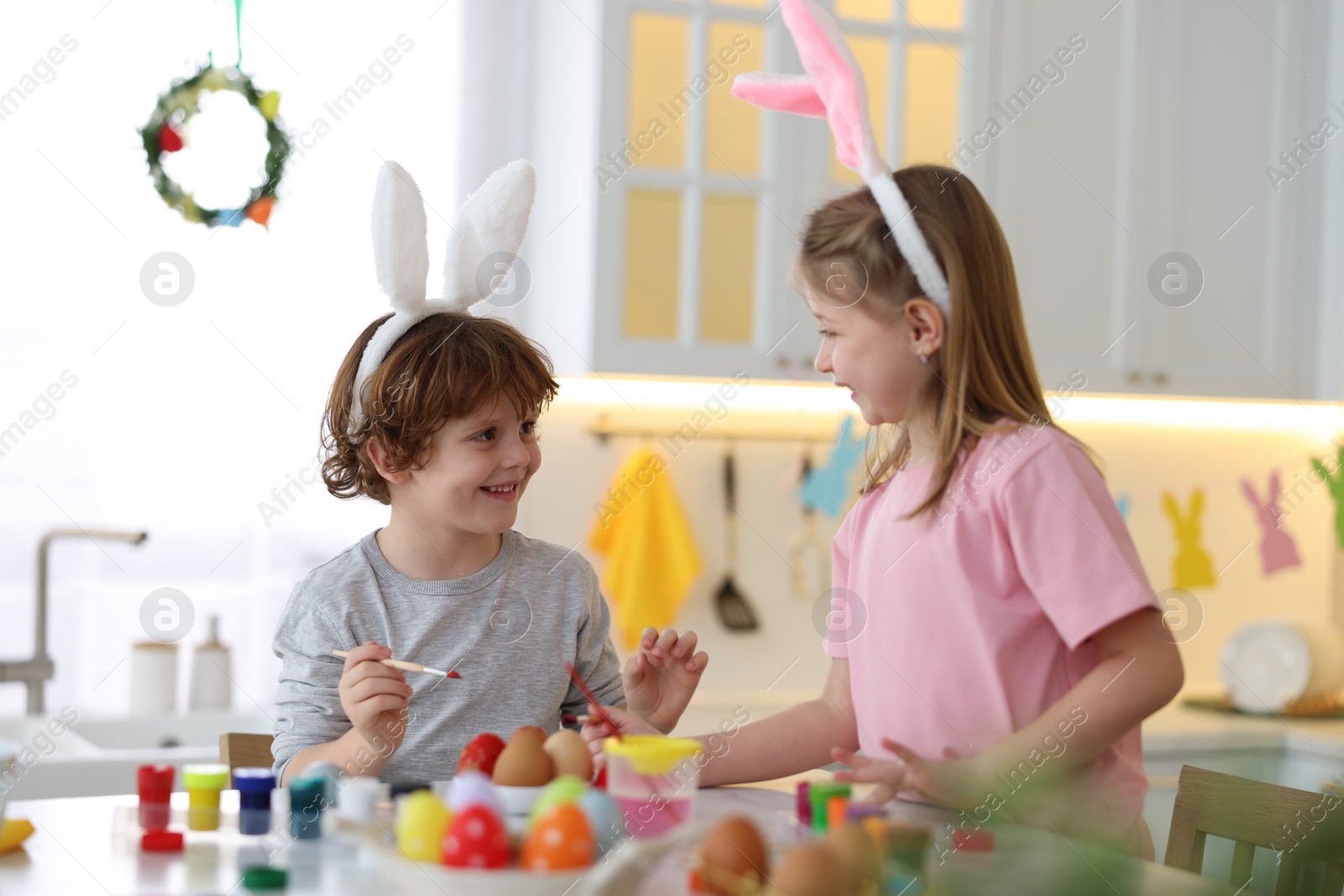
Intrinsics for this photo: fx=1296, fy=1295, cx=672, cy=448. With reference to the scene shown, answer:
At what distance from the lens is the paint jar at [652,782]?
2.81ft

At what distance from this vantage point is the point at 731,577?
8.56 ft

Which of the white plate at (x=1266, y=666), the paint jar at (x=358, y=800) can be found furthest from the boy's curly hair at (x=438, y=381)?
the white plate at (x=1266, y=666)

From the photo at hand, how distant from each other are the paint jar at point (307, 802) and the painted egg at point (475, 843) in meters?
0.21

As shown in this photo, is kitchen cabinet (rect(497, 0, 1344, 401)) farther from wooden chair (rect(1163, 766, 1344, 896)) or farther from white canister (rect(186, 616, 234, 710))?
wooden chair (rect(1163, 766, 1344, 896))

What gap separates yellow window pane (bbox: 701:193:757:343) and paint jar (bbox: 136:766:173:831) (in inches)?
58.5

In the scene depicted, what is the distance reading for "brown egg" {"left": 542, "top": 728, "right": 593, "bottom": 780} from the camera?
92 cm

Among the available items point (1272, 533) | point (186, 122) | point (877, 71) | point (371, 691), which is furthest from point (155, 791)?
point (1272, 533)

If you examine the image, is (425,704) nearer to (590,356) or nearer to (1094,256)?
(590,356)

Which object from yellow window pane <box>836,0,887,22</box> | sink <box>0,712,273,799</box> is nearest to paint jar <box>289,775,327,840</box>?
sink <box>0,712,273,799</box>

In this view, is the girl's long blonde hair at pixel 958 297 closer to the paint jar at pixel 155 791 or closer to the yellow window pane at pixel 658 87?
the paint jar at pixel 155 791

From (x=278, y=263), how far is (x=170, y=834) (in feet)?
5.13

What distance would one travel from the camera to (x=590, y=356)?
2223mm

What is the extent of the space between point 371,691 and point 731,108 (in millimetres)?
1531

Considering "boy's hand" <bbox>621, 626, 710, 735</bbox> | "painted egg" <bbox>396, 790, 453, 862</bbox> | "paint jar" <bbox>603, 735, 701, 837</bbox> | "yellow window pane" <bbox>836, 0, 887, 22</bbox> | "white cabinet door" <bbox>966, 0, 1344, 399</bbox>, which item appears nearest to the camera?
"painted egg" <bbox>396, 790, 453, 862</bbox>
